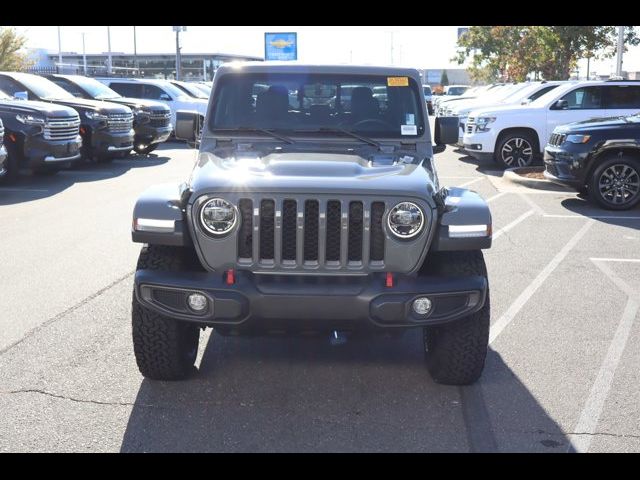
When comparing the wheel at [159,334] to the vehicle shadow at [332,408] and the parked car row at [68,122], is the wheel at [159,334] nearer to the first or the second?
the vehicle shadow at [332,408]

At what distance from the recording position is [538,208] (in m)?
12.1

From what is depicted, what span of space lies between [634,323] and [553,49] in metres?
25.0

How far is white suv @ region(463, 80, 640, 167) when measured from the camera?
16.2 m

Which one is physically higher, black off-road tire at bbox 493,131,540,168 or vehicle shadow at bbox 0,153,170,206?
black off-road tire at bbox 493,131,540,168

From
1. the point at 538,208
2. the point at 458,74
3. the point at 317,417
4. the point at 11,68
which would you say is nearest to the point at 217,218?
the point at 317,417

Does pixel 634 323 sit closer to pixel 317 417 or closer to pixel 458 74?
pixel 317 417

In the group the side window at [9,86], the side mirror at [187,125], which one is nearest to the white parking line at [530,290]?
the side mirror at [187,125]

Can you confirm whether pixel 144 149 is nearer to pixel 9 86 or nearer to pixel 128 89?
pixel 9 86

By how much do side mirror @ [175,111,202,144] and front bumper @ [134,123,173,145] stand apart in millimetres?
13085

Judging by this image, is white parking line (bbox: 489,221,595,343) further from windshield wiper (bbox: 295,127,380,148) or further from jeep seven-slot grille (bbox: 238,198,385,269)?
jeep seven-slot grille (bbox: 238,198,385,269)

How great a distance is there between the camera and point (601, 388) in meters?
4.97

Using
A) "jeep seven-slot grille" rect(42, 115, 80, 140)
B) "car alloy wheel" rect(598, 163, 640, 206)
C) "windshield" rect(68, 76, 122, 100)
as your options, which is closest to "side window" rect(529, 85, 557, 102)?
"car alloy wheel" rect(598, 163, 640, 206)

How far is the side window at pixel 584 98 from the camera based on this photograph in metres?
16.3
